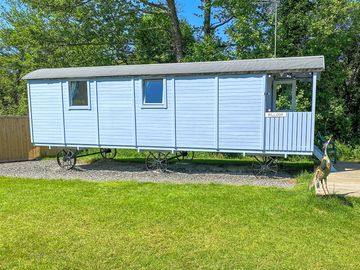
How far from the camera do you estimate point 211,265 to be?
3592 millimetres

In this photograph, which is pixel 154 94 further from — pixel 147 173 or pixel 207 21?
pixel 207 21

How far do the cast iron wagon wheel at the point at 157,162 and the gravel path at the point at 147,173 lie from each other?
0.79 feet

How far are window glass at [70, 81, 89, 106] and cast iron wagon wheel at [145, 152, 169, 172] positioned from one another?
2.57 meters

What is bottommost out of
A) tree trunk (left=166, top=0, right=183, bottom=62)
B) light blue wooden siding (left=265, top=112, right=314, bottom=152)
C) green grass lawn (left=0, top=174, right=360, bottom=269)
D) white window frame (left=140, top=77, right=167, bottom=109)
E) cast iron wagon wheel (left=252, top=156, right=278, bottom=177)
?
green grass lawn (left=0, top=174, right=360, bottom=269)

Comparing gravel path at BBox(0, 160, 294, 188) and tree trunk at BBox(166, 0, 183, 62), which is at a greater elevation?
tree trunk at BBox(166, 0, 183, 62)

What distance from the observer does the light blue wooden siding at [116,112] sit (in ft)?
29.4

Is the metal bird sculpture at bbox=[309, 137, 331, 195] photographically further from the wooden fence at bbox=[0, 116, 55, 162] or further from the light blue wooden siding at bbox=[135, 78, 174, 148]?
the wooden fence at bbox=[0, 116, 55, 162]

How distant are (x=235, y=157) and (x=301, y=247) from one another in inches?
315

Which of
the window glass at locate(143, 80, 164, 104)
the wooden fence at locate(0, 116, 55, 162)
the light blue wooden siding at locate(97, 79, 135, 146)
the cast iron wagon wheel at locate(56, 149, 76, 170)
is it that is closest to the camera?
the window glass at locate(143, 80, 164, 104)

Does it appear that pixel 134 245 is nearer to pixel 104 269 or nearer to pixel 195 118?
pixel 104 269

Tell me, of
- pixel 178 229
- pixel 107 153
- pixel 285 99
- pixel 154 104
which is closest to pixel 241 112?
pixel 154 104

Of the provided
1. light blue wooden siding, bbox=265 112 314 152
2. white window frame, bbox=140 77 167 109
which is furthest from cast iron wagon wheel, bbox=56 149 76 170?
light blue wooden siding, bbox=265 112 314 152

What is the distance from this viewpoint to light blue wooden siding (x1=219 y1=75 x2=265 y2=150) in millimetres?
7785

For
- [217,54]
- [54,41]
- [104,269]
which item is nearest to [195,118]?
[104,269]
